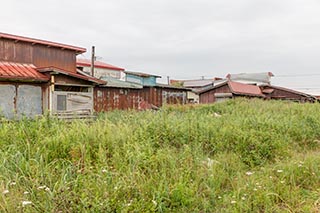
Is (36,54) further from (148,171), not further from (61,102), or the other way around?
(148,171)

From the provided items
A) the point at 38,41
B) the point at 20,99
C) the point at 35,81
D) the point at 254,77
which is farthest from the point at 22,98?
the point at 254,77

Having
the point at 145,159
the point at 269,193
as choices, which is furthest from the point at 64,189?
the point at 269,193

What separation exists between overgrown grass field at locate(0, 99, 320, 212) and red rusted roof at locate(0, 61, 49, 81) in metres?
6.11

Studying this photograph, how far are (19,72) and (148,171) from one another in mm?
9520

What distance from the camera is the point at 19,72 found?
34.6ft

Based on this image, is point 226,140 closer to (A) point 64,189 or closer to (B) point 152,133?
(B) point 152,133

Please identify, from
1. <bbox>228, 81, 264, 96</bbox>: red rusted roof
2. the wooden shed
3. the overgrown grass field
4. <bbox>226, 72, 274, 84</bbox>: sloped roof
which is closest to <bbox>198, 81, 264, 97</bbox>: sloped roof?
<bbox>228, 81, 264, 96</bbox>: red rusted roof

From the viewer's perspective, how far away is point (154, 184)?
2.79 metres

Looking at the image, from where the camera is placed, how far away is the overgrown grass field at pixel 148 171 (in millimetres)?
2391

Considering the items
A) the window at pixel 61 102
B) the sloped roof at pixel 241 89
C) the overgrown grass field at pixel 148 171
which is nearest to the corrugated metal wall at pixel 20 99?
the window at pixel 61 102

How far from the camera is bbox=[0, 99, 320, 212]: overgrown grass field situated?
2.39 meters

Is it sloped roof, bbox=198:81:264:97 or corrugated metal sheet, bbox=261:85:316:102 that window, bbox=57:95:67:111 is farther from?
corrugated metal sheet, bbox=261:85:316:102

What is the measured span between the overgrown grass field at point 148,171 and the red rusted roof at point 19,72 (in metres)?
6.11

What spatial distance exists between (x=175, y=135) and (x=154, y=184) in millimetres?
1874
